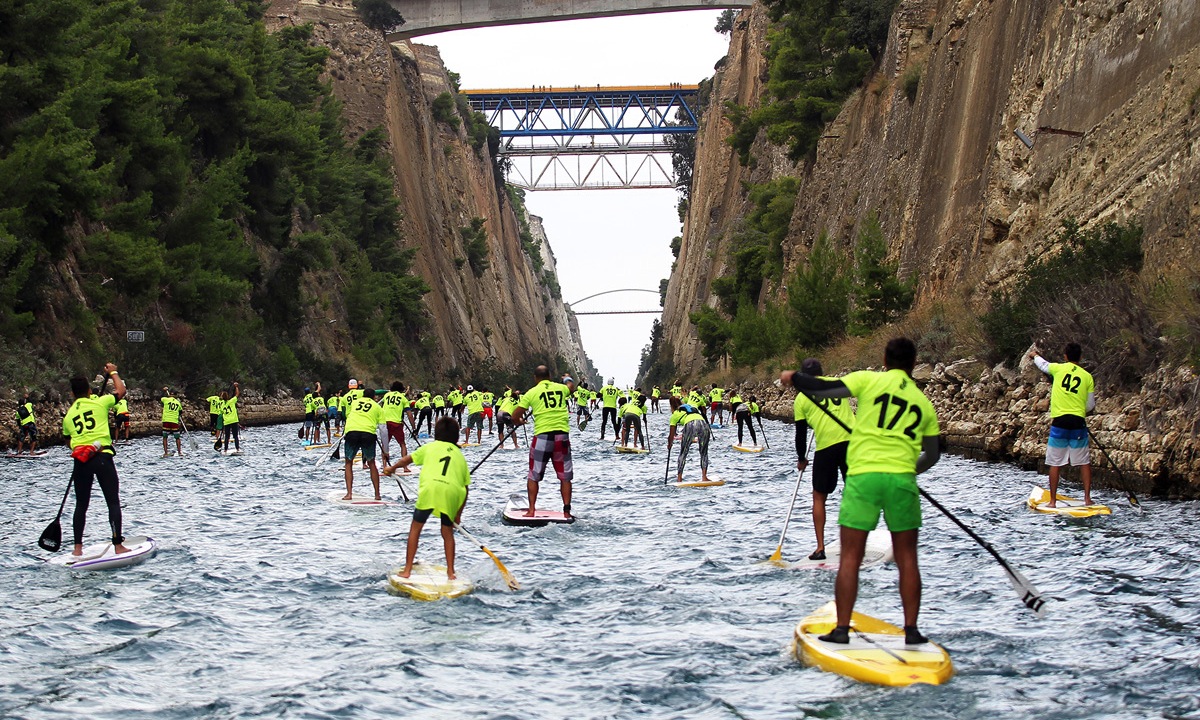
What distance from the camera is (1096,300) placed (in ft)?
58.6

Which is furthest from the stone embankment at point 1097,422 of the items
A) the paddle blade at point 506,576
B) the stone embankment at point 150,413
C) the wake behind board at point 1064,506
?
the stone embankment at point 150,413

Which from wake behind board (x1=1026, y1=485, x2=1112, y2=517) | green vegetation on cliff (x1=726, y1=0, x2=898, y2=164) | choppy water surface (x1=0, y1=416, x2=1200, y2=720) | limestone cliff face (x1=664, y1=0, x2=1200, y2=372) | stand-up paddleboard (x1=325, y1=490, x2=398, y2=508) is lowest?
choppy water surface (x1=0, y1=416, x2=1200, y2=720)

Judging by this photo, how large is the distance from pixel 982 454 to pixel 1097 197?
17.0ft

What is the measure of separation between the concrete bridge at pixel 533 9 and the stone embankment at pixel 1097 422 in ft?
138

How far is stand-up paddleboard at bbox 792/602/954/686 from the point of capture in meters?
7.13

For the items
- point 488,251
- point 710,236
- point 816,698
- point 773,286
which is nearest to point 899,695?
point 816,698

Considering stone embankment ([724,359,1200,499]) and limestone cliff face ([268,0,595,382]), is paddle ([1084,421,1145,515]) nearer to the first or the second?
stone embankment ([724,359,1200,499])

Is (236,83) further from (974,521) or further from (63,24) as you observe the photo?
(974,521)

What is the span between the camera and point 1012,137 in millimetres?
28531

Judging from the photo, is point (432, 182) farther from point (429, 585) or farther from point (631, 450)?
point (429, 585)

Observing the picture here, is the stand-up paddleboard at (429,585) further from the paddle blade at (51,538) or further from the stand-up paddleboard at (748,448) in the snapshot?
the stand-up paddleboard at (748,448)

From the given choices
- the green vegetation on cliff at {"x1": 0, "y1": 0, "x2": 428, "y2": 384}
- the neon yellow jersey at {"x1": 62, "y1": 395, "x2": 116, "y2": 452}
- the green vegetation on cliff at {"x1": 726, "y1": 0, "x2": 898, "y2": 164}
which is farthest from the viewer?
the green vegetation on cliff at {"x1": 726, "y1": 0, "x2": 898, "y2": 164}

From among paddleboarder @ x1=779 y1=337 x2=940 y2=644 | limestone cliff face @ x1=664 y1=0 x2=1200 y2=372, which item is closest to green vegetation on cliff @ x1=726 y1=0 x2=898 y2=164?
limestone cliff face @ x1=664 y1=0 x2=1200 y2=372

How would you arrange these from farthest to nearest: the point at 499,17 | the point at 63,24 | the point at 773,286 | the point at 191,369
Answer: the point at 499,17
the point at 773,286
the point at 191,369
the point at 63,24
